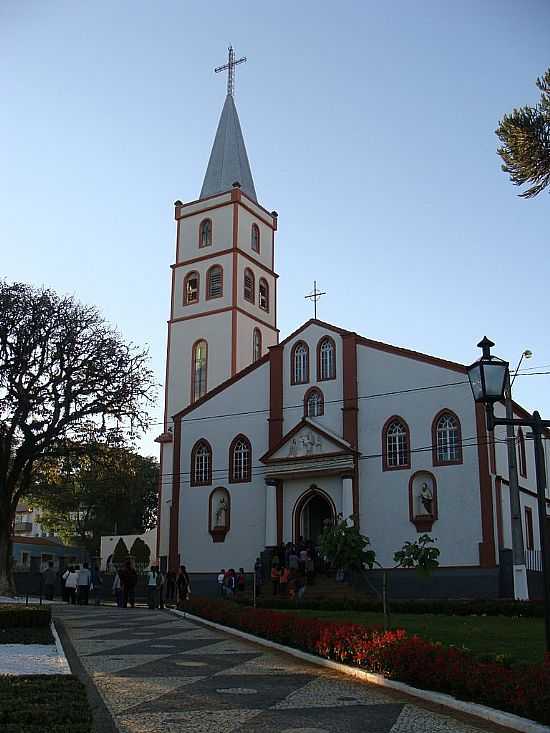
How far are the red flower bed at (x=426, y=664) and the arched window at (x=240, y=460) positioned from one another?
21.2 meters

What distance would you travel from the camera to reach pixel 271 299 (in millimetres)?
50094

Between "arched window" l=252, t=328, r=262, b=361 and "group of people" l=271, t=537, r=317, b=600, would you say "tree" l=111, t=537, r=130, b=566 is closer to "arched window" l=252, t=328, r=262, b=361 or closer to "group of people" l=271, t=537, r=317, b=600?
"arched window" l=252, t=328, r=262, b=361

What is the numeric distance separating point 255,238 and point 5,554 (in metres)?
25.4

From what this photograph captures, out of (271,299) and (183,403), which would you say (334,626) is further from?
(271,299)

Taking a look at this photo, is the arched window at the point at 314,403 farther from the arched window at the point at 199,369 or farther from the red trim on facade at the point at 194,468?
the arched window at the point at 199,369

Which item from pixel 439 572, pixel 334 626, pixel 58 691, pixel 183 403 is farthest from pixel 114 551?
pixel 58 691

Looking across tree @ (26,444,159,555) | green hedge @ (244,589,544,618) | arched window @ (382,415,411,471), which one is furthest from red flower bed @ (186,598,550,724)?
tree @ (26,444,159,555)

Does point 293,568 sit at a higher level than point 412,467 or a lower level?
lower

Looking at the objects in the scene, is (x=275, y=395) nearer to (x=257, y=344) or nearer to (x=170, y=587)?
(x=170, y=587)

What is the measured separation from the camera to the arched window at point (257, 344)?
47031 millimetres

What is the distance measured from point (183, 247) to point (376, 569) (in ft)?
82.1

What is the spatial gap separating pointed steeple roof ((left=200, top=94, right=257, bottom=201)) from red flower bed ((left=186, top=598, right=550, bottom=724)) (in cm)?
3974

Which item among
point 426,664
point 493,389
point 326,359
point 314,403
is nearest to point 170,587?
point 314,403

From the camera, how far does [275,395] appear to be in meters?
35.9
